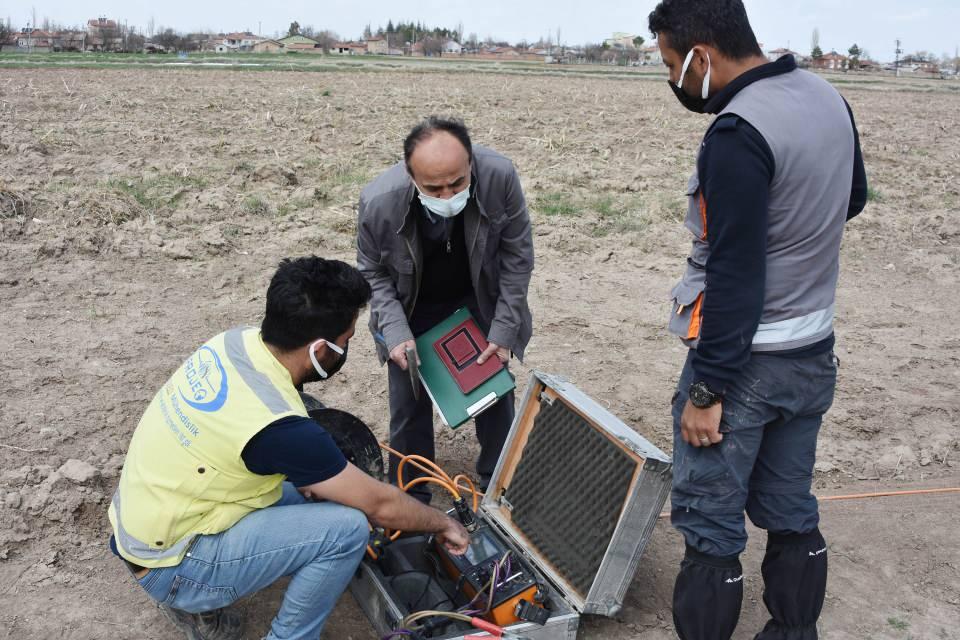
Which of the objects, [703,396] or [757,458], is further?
[757,458]

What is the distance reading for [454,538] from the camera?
9.43 ft

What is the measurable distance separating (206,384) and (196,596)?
67 centimetres

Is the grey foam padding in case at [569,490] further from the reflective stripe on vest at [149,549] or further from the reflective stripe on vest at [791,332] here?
the reflective stripe on vest at [149,549]

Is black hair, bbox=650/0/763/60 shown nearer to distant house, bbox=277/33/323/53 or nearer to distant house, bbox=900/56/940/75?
distant house, bbox=277/33/323/53

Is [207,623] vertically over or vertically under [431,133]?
under

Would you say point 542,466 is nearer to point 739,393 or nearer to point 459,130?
point 739,393

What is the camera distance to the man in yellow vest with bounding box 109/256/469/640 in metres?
2.47

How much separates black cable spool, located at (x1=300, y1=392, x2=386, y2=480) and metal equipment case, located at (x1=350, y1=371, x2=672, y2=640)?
1.45 ft

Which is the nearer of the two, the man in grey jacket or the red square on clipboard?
the man in grey jacket

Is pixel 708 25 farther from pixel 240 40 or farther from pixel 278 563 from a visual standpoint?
pixel 240 40

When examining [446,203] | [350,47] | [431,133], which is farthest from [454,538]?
[350,47]

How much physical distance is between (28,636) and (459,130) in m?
2.35

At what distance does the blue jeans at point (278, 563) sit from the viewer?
2582mm

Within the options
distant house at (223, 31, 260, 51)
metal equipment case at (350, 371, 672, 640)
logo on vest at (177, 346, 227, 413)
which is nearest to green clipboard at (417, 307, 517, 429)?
metal equipment case at (350, 371, 672, 640)
